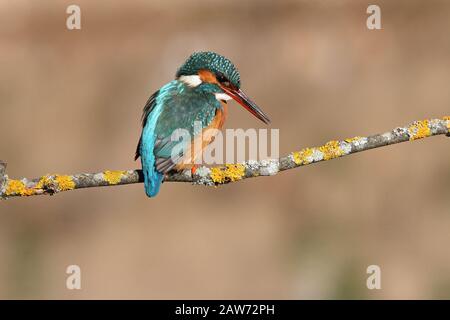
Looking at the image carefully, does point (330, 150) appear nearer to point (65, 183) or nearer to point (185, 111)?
point (185, 111)

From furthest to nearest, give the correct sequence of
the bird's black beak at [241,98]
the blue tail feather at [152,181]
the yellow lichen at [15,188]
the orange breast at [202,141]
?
the bird's black beak at [241,98], the orange breast at [202,141], the blue tail feather at [152,181], the yellow lichen at [15,188]

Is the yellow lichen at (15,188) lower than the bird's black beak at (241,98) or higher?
lower

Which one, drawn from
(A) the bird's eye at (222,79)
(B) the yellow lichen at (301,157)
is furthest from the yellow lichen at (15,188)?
(A) the bird's eye at (222,79)

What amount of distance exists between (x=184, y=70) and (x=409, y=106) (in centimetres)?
221

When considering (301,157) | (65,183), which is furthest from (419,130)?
(65,183)

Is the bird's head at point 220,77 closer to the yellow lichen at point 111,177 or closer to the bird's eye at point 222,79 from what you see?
the bird's eye at point 222,79

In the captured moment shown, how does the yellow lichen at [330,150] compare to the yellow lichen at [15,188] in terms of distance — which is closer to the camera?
the yellow lichen at [15,188]

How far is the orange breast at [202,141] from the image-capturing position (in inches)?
118

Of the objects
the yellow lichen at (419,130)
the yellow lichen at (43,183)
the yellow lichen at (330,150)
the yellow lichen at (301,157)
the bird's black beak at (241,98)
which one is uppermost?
the bird's black beak at (241,98)

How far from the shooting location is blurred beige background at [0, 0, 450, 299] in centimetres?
512

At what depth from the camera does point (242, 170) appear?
9.02 ft

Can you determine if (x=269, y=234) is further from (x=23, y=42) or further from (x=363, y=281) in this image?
(x=23, y=42)

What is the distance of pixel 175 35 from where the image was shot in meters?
5.39

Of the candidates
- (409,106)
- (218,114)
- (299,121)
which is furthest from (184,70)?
(409,106)
